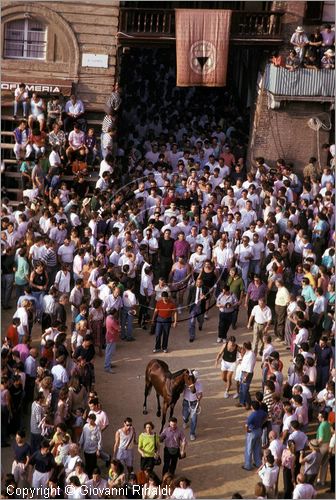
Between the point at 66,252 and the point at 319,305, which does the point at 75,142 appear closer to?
the point at 66,252

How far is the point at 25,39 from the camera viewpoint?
38625 mm

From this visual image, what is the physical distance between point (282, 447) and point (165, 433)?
6.82 feet

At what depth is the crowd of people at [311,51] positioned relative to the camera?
123 feet

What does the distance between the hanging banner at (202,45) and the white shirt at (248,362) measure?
11.8 metres

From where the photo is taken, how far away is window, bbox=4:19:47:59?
126 feet

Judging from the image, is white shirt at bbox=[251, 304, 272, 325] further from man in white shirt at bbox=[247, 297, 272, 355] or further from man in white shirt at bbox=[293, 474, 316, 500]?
man in white shirt at bbox=[293, 474, 316, 500]

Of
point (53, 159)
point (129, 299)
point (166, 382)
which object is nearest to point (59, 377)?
point (166, 382)

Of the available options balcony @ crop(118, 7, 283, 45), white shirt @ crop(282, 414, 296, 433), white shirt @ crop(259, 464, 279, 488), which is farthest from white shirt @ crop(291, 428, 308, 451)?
balcony @ crop(118, 7, 283, 45)

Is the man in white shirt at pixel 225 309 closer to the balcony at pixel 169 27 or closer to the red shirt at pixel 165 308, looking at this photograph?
the red shirt at pixel 165 308

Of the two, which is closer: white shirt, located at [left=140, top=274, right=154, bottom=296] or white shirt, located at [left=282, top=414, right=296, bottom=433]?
white shirt, located at [left=282, top=414, right=296, bottom=433]

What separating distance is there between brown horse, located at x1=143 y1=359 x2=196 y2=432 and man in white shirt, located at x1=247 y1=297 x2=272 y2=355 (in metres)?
2.88

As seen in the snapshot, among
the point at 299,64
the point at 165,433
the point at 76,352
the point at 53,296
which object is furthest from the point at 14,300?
the point at 299,64

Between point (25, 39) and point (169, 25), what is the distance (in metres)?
3.96

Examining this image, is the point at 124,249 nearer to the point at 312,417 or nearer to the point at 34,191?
the point at 34,191
